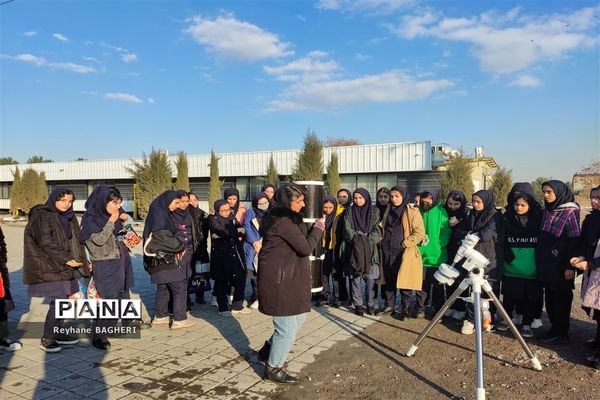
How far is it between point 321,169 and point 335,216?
43.5 ft

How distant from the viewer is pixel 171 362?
14.6 ft

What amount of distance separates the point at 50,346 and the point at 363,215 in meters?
4.22

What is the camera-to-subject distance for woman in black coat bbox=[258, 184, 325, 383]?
150 inches

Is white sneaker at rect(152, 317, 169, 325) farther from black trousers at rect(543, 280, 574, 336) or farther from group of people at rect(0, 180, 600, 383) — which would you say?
black trousers at rect(543, 280, 574, 336)

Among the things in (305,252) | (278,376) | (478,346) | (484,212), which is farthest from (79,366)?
(484,212)

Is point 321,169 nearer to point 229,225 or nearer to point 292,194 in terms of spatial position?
point 229,225

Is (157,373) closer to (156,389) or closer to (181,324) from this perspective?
(156,389)

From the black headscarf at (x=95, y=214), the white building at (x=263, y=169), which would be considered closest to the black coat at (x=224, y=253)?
the black headscarf at (x=95, y=214)

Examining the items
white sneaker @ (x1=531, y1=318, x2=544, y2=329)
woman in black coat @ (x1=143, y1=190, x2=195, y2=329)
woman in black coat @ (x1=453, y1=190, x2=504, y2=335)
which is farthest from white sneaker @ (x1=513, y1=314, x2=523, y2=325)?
woman in black coat @ (x1=143, y1=190, x2=195, y2=329)

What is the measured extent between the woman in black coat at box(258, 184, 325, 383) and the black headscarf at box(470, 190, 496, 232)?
8.24 feet

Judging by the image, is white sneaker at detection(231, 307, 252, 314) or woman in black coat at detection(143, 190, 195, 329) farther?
white sneaker at detection(231, 307, 252, 314)

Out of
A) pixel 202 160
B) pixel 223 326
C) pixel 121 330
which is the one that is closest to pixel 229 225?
pixel 223 326

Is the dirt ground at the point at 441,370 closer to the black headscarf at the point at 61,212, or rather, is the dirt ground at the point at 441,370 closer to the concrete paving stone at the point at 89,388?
the concrete paving stone at the point at 89,388

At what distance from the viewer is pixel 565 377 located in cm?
405
